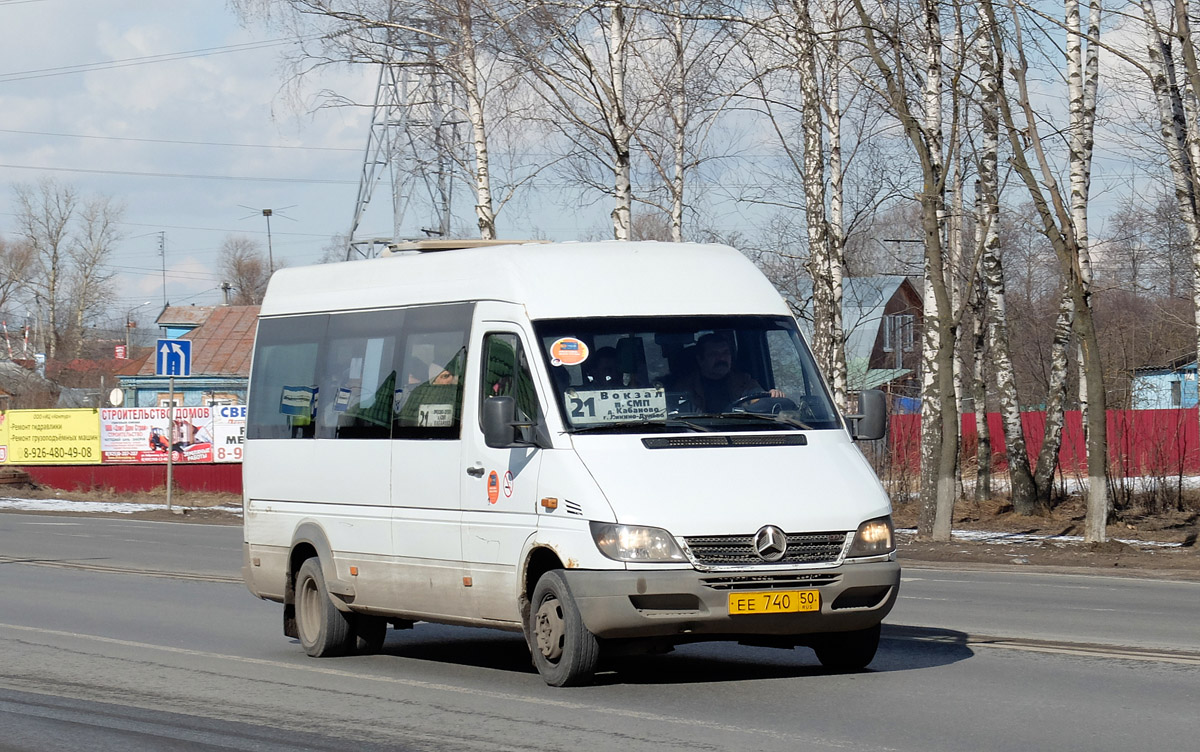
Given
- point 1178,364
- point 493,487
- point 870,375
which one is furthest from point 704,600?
point 870,375

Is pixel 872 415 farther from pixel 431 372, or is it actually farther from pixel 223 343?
pixel 223 343

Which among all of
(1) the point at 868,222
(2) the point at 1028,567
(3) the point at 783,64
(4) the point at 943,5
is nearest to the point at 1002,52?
(4) the point at 943,5

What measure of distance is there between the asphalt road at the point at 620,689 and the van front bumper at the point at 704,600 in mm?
394

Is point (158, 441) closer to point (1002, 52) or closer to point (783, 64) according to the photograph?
point (783, 64)

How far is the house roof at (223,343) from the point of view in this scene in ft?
270

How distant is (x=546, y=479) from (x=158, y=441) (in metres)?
37.3

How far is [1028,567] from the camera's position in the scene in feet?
64.4

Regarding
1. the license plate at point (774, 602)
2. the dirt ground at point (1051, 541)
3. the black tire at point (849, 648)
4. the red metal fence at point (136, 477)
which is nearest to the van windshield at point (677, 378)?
the license plate at point (774, 602)

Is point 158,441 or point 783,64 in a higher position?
point 783,64

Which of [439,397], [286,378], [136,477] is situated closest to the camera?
[439,397]

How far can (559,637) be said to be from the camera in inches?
345

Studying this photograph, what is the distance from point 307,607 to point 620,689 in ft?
11.4

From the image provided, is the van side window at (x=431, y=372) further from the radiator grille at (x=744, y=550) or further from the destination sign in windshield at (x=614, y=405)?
the radiator grille at (x=744, y=550)

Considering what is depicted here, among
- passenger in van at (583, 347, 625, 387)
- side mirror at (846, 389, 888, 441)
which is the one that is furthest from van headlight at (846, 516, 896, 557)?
passenger in van at (583, 347, 625, 387)
